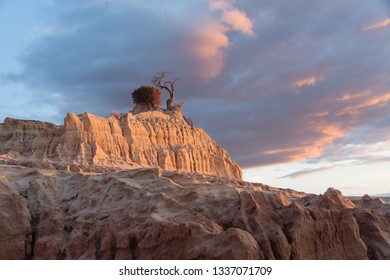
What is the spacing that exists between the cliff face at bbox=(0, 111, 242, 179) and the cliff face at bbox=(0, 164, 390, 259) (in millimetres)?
9019

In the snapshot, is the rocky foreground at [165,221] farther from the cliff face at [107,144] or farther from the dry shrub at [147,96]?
the dry shrub at [147,96]

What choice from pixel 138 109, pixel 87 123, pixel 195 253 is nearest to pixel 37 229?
pixel 195 253

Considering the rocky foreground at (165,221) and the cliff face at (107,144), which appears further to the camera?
the cliff face at (107,144)

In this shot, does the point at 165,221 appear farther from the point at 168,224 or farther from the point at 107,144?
the point at 107,144

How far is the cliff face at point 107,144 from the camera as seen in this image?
35.1m

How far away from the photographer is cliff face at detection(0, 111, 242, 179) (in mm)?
35062

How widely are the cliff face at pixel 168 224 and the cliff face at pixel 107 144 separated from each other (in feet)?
29.6

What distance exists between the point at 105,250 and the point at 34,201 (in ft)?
14.0

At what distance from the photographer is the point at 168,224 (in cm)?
1639

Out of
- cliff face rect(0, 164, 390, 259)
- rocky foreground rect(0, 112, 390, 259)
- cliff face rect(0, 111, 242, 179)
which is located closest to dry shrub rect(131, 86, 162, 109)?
cliff face rect(0, 111, 242, 179)

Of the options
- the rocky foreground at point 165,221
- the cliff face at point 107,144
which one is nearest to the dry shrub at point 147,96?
the cliff face at point 107,144

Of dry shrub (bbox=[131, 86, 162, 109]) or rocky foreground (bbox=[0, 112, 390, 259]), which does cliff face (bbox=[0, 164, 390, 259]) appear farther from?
dry shrub (bbox=[131, 86, 162, 109])

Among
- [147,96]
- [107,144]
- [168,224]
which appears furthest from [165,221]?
[147,96]

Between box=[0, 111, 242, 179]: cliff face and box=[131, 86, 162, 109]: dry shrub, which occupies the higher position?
box=[131, 86, 162, 109]: dry shrub
